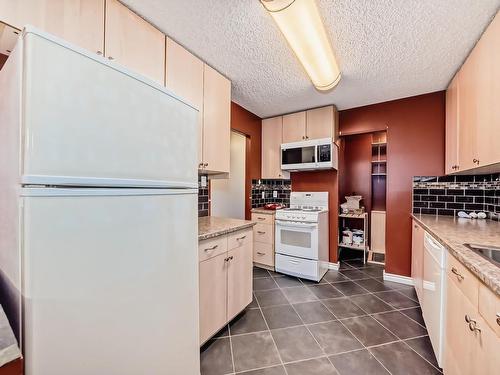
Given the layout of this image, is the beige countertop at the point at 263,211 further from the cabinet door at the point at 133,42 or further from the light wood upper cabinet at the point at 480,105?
the cabinet door at the point at 133,42

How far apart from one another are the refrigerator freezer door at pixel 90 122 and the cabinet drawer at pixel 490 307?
4.19 feet

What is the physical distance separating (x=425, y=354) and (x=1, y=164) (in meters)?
2.54

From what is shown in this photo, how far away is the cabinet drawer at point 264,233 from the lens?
10.3 ft

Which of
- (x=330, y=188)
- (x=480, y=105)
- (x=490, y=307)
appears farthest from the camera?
(x=330, y=188)

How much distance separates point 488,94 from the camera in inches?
56.1

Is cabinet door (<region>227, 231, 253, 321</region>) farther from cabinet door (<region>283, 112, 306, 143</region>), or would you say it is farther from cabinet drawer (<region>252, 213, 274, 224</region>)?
cabinet door (<region>283, 112, 306, 143</region>)

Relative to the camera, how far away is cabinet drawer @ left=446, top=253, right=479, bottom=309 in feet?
3.02

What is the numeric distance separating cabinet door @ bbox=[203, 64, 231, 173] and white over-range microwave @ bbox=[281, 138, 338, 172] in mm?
1252

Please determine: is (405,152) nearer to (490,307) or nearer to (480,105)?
(480,105)

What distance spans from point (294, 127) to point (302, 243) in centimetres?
167

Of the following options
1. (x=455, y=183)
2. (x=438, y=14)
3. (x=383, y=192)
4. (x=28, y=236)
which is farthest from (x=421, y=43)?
(x=383, y=192)

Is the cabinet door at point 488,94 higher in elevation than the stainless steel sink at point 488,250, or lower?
higher

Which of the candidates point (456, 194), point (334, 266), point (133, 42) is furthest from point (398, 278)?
point (133, 42)

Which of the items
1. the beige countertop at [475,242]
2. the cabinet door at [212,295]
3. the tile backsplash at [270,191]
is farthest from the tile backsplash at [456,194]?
the cabinet door at [212,295]
